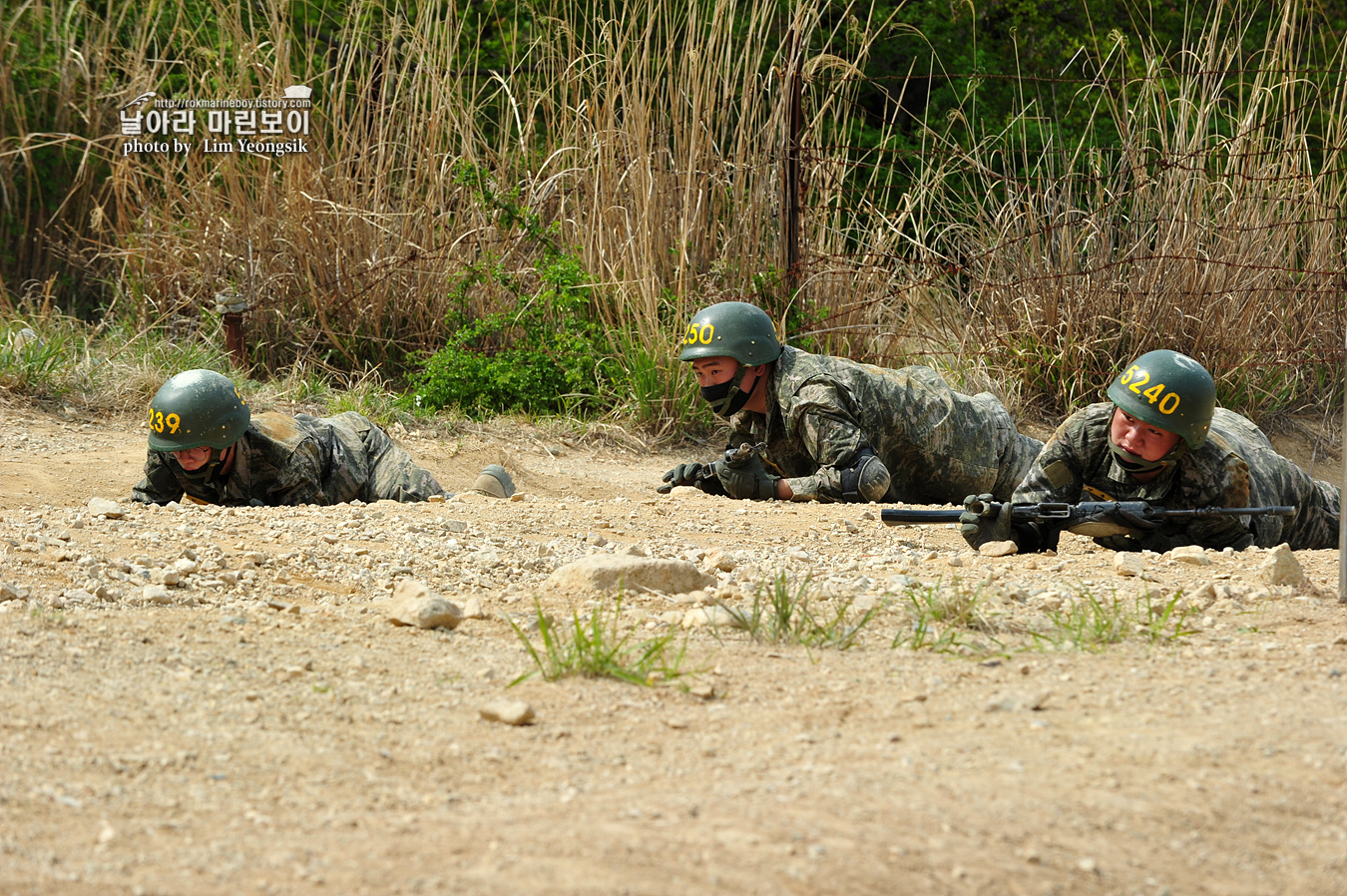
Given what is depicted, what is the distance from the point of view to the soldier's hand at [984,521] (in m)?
4.18

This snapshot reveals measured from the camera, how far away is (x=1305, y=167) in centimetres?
742

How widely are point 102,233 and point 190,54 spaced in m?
1.34

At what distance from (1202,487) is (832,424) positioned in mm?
1502

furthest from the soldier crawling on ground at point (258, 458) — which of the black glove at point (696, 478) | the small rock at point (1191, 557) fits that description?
the small rock at point (1191, 557)

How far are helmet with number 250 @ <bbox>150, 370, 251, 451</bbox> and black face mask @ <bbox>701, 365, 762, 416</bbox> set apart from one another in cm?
195

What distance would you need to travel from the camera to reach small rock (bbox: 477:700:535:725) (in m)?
2.31

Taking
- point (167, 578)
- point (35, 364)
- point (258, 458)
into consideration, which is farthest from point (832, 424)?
point (35, 364)

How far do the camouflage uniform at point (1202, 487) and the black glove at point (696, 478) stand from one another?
1517 millimetres

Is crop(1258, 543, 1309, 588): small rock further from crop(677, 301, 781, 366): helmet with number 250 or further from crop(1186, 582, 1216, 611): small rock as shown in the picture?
crop(677, 301, 781, 366): helmet with number 250

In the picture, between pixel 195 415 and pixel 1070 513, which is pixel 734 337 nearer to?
pixel 1070 513

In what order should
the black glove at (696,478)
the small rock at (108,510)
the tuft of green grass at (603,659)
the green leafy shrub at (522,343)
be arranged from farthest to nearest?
the green leafy shrub at (522,343) < the black glove at (696,478) < the small rock at (108,510) < the tuft of green grass at (603,659)

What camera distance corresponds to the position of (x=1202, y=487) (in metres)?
4.39

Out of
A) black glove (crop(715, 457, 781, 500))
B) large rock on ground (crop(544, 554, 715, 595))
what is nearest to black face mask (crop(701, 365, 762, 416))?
black glove (crop(715, 457, 781, 500))

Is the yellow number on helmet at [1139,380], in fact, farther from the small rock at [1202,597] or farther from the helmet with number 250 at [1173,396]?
the small rock at [1202,597]
